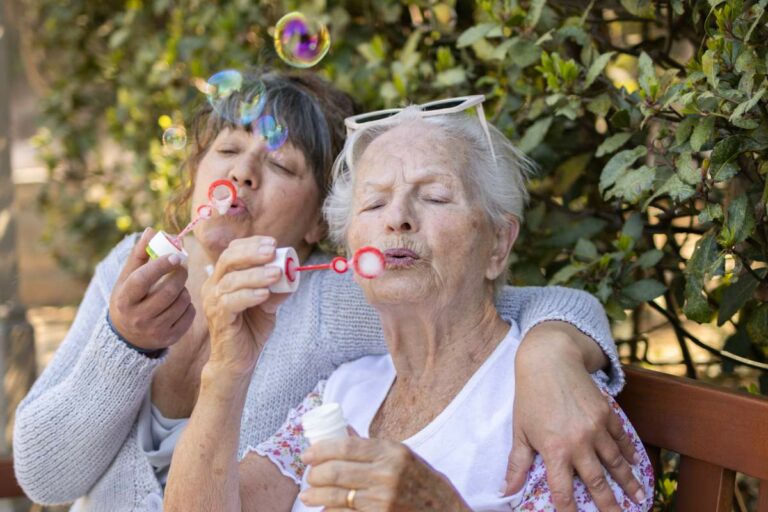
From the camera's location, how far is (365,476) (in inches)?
59.9

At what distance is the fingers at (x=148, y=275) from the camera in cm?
198

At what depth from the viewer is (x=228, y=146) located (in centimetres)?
248

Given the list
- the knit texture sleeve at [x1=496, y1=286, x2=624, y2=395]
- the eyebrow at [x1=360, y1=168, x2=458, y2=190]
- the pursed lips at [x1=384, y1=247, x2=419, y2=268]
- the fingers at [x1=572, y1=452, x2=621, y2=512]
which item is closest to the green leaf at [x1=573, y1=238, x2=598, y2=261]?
the knit texture sleeve at [x1=496, y1=286, x2=624, y2=395]

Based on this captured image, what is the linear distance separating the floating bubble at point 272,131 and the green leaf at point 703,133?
1.06m

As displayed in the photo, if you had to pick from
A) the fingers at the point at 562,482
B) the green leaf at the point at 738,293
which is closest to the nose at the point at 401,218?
the fingers at the point at 562,482

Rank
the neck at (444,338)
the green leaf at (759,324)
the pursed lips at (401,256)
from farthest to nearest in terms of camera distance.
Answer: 1. the green leaf at (759,324)
2. the neck at (444,338)
3. the pursed lips at (401,256)

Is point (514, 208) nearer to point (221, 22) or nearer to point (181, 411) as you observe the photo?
point (181, 411)

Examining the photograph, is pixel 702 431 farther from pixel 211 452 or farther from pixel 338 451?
pixel 211 452

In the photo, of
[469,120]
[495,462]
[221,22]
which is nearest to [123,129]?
[221,22]

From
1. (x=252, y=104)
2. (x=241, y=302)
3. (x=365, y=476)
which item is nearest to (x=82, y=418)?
(x=241, y=302)

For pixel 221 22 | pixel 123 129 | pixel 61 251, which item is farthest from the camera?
pixel 61 251

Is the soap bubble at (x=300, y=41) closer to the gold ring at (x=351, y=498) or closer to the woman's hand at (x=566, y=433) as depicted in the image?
the woman's hand at (x=566, y=433)

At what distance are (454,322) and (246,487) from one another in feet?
1.93

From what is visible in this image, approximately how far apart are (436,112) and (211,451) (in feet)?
3.03
